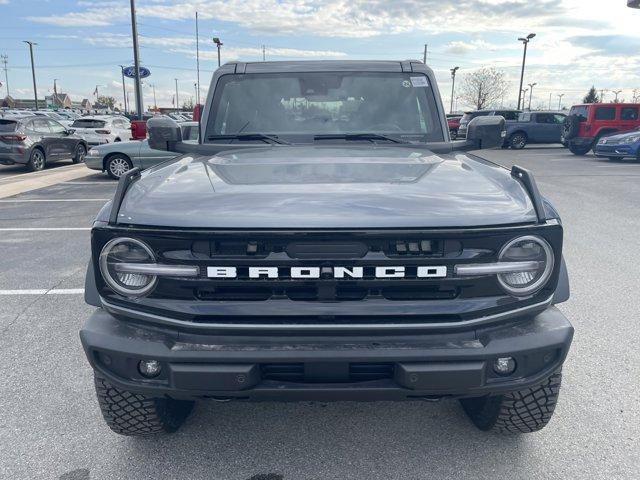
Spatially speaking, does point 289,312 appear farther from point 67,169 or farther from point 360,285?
point 67,169

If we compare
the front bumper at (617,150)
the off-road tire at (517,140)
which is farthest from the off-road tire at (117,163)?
the off-road tire at (517,140)

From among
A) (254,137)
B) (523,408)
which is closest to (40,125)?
(254,137)

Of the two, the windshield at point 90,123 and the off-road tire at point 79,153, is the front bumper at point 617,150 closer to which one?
the off-road tire at point 79,153

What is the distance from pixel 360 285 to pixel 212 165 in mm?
1222

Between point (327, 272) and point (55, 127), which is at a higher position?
point (327, 272)

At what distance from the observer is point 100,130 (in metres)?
20.5

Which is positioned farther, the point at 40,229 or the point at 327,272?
the point at 40,229

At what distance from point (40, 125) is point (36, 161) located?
1.13 m

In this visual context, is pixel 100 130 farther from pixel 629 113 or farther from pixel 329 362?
pixel 329 362

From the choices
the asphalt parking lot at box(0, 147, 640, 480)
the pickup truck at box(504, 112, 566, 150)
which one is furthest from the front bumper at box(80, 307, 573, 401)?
the pickup truck at box(504, 112, 566, 150)

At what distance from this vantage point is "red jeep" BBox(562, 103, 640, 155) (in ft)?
65.4

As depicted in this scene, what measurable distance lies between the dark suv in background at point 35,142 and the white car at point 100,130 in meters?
2.83

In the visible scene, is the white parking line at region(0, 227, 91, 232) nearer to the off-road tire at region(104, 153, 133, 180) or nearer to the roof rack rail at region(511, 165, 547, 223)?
the off-road tire at region(104, 153, 133, 180)

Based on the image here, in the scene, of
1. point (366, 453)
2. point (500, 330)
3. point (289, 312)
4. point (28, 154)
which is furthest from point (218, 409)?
point (28, 154)
